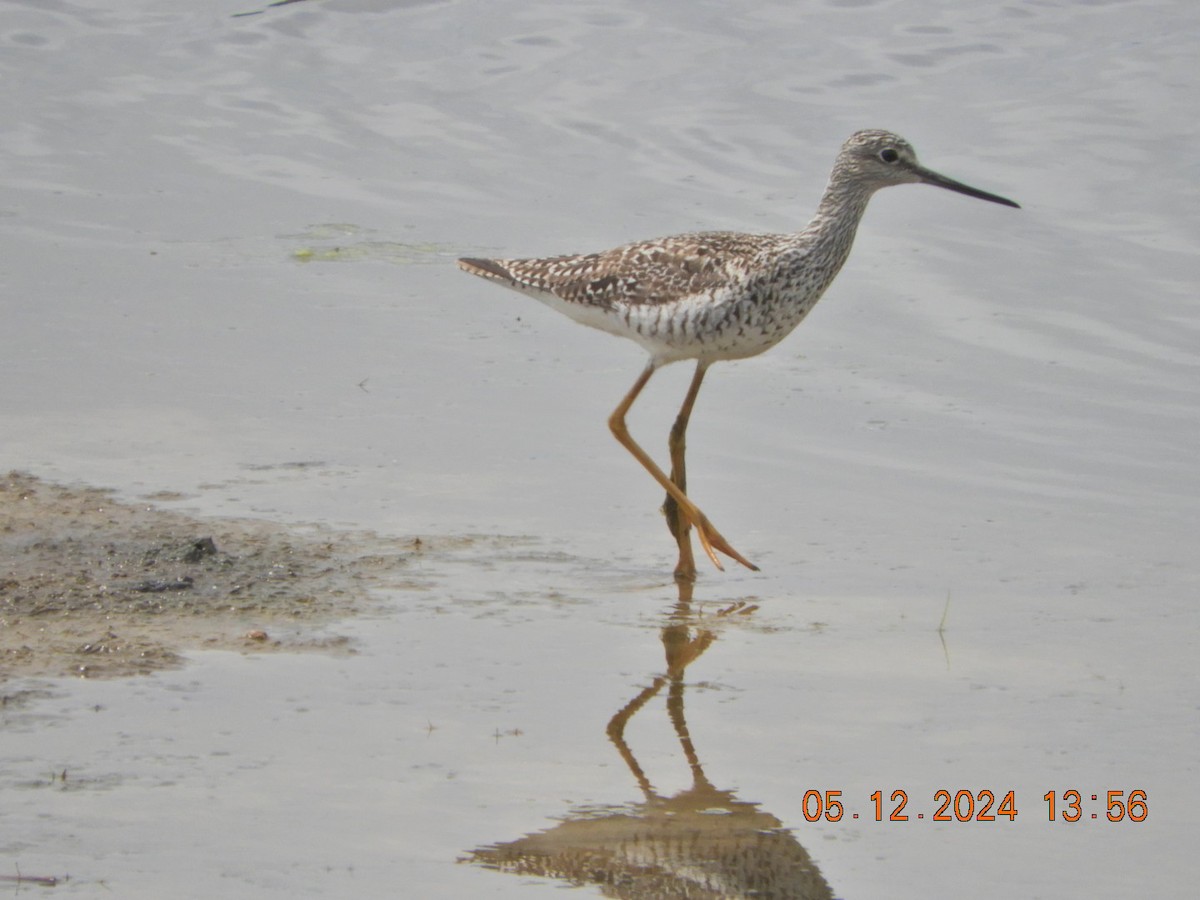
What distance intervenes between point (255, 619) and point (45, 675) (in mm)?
871

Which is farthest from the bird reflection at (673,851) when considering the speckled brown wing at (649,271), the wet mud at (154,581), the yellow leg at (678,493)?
the speckled brown wing at (649,271)

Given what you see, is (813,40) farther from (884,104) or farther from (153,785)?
(153,785)

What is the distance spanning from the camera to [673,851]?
477 cm

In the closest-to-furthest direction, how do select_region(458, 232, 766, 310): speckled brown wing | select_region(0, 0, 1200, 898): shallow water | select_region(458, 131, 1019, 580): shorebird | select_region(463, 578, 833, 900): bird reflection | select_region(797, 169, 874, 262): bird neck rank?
select_region(463, 578, 833, 900): bird reflection
select_region(0, 0, 1200, 898): shallow water
select_region(458, 131, 1019, 580): shorebird
select_region(458, 232, 766, 310): speckled brown wing
select_region(797, 169, 874, 262): bird neck

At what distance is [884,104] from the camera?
49.2 ft

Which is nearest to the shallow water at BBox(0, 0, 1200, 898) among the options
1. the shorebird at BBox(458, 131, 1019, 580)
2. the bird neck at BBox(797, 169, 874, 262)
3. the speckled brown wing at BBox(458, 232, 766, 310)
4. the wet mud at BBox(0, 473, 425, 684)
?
the wet mud at BBox(0, 473, 425, 684)

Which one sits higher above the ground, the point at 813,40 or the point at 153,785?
the point at 813,40

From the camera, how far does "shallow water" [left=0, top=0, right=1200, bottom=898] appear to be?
502 centimetres

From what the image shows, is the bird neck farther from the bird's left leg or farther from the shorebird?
the bird's left leg

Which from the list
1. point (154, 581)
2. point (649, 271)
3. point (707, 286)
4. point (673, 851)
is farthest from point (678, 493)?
point (673, 851)

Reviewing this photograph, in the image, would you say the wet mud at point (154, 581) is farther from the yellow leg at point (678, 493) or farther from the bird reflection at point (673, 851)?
the bird reflection at point (673, 851)

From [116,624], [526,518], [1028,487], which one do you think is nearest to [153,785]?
[116,624]

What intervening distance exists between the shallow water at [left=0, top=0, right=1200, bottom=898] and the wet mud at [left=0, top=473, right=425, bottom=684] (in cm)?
17

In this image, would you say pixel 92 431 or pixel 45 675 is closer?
pixel 45 675
